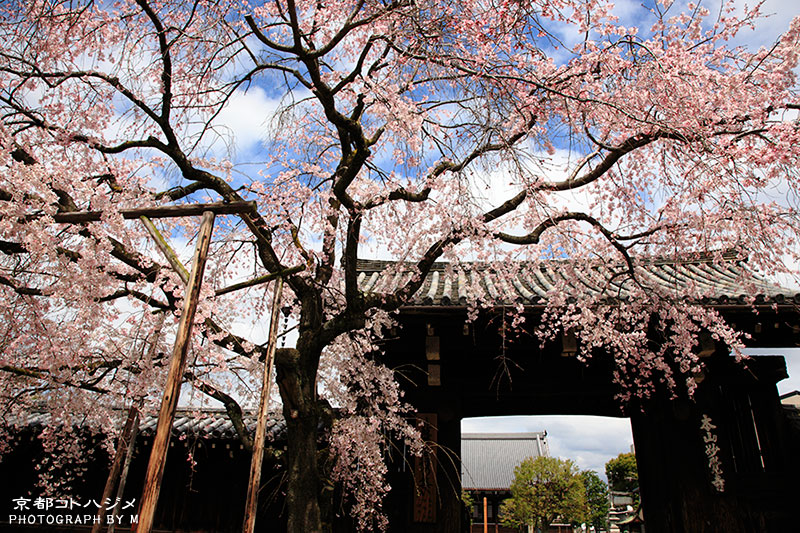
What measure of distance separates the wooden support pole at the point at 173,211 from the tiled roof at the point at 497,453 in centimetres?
2501

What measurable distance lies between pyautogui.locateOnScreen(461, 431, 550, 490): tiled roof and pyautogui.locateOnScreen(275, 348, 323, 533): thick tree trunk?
2324cm

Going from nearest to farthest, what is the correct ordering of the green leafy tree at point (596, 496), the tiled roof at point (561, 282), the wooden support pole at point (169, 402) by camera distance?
the wooden support pole at point (169, 402), the tiled roof at point (561, 282), the green leafy tree at point (596, 496)

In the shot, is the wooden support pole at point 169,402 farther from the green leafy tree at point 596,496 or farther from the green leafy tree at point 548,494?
the green leafy tree at point 596,496

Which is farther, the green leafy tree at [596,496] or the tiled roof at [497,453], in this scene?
the tiled roof at [497,453]

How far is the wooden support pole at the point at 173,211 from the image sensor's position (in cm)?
345

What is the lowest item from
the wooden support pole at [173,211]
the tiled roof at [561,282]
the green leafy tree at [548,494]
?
the green leafy tree at [548,494]

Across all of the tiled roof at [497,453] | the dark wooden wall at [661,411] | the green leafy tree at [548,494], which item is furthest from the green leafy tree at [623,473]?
the dark wooden wall at [661,411]

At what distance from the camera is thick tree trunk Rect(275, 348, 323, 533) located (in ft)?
14.2

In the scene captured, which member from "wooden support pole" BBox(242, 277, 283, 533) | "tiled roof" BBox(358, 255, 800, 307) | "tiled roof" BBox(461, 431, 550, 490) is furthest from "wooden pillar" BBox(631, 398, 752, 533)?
"tiled roof" BBox(461, 431, 550, 490)

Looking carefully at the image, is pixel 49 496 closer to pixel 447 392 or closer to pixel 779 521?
pixel 447 392

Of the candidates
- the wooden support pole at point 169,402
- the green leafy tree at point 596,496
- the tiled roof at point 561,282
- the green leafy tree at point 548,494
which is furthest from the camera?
the green leafy tree at point 596,496

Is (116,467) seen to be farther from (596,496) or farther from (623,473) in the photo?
(623,473)

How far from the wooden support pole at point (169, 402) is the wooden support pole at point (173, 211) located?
0.31 metres

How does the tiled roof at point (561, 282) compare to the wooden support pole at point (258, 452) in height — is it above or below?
above
